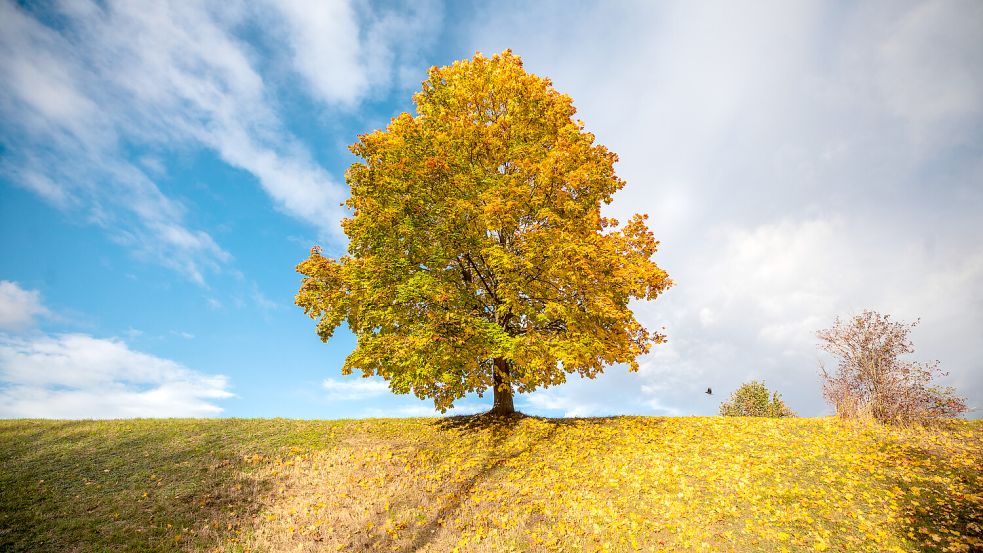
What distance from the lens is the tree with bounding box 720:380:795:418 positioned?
33656 mm

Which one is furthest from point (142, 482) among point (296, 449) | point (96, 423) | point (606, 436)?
point (606, 436)

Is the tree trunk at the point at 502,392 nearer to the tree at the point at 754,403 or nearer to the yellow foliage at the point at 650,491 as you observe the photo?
the yellow foliage at the point at 650,491

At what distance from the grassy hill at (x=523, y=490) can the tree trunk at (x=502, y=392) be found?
3.13ft

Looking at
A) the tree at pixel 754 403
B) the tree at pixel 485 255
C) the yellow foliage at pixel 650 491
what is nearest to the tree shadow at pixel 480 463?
the yellow foliage at pixel 650 491

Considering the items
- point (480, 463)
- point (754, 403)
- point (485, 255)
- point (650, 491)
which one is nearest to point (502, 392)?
point (480, 463)

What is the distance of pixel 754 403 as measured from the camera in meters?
35.0

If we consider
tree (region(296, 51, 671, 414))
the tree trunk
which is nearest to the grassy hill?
the tree trunk

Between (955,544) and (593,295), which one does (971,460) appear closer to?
(955,544)

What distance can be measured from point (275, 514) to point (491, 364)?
8.08m

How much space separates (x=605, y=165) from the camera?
16.2m

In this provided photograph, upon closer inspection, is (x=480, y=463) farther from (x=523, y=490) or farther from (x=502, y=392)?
(x=502, y=392)

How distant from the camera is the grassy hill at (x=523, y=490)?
987 centimetres

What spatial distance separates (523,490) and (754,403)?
97.9 ft

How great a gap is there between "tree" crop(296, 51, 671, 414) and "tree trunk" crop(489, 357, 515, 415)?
0.12m
